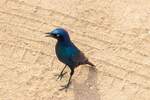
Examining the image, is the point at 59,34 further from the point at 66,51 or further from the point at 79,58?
the point at 79,58

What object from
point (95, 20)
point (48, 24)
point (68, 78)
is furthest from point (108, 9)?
point (68, 78)

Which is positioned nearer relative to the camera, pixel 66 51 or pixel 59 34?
pixel 59 34

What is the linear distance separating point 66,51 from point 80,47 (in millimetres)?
899

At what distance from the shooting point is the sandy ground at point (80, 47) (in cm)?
708

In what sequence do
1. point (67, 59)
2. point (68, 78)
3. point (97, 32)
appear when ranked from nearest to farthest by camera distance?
point (67, 59) → point (68, 78) → point (97, 32)

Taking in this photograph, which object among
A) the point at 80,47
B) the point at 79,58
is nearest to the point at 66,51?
the point at 79,58

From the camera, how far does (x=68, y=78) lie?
7.22 m

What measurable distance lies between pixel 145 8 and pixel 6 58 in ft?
8.16

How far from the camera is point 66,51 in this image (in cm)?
669

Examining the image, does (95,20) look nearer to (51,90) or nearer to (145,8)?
(145,8)

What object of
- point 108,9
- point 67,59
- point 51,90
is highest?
point 108,9

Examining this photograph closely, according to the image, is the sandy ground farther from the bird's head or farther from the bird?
the bird's head

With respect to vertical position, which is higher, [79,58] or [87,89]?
[79,58]

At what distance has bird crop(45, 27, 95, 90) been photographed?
21.4 feet
